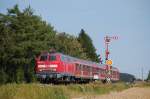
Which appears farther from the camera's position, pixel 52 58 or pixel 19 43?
pixel 19 43

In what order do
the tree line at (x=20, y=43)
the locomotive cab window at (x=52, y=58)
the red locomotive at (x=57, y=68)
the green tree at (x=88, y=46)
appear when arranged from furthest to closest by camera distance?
the green tree at (x=88, y=46)
the tree line at (x=20, y=43)
the locomotive cab window at (x=52, y=58)
the red locomotive at (x=57, y=68)

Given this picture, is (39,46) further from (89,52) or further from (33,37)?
(89,52)

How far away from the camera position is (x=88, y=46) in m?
95.1

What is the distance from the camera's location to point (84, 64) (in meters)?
43.3

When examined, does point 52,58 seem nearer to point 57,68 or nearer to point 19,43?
point 57,68

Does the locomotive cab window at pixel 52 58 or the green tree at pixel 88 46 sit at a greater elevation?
the green tree at pixel 88 46

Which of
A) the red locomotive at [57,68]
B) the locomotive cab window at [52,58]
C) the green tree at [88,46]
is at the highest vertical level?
the green tree at [88,46]

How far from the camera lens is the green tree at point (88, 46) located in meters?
93.1

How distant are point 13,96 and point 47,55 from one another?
15508mm

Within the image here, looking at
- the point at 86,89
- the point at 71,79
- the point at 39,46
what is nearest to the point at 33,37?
the point at 39,46

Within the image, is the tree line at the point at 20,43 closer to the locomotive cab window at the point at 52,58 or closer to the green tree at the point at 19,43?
the green tree at the point at 19,43

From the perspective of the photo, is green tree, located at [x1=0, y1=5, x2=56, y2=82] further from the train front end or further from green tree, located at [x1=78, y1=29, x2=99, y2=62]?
green tree, located at [x1=78, y1=29, x2=99, y2=62]

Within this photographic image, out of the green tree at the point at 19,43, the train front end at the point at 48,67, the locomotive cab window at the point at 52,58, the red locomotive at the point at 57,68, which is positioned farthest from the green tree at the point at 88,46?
the locomotive cab window at the point at 52,58

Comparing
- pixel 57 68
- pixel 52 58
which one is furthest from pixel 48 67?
pixel 52 58
